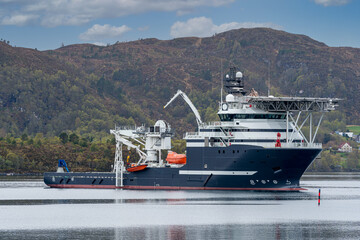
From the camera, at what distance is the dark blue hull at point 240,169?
89.0 m

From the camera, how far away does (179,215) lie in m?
70.2

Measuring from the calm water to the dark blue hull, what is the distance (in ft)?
5.49

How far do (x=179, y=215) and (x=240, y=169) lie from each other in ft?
70.8

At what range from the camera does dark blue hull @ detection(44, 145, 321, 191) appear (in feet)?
292

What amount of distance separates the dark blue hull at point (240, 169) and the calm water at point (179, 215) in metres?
1.67

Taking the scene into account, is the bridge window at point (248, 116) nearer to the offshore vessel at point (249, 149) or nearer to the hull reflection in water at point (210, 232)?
the offshore vessel at point (249, 149)

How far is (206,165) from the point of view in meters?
92.3

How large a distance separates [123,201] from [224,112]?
17.4m

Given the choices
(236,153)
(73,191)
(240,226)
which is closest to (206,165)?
(236,153)

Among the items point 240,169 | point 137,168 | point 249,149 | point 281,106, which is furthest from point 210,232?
point 137,168

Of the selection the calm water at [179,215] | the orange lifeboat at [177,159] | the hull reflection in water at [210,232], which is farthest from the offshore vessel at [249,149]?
the hull reflection in water at [210,232]

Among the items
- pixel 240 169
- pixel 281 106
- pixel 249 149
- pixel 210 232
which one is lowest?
pixel 210 232

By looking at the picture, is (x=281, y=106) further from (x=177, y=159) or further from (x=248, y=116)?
(x=177, y=159)

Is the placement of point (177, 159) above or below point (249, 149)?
below
